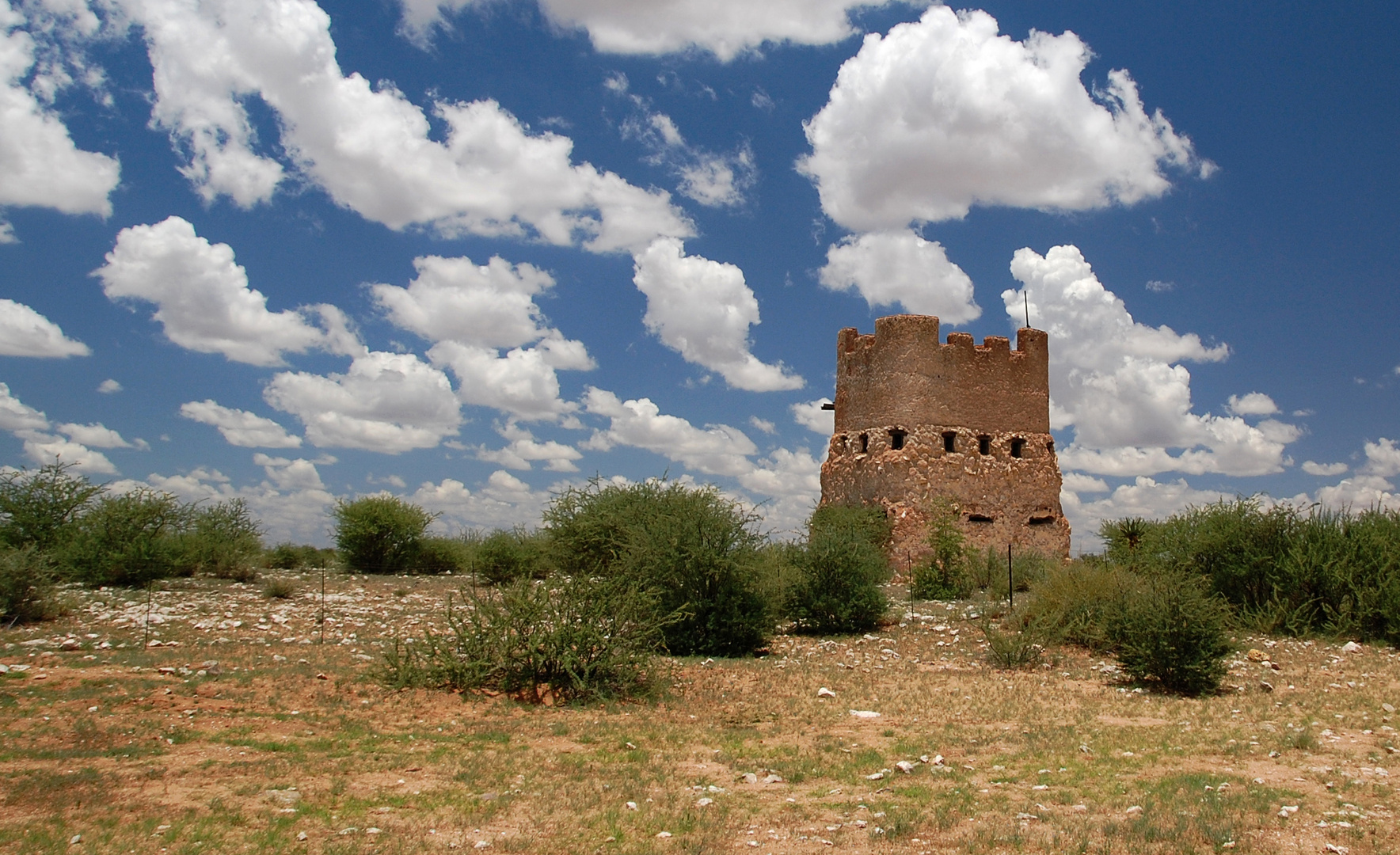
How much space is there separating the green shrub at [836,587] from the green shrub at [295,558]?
57.2 ft

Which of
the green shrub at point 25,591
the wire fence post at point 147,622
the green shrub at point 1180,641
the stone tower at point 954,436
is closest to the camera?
the green shrub at point 1180,641

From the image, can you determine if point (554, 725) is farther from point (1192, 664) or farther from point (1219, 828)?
point (1192, 664)

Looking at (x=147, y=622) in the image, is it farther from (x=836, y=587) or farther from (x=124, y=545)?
(x=836, y=587)

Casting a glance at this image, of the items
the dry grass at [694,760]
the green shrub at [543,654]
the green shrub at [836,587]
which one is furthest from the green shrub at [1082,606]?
the green shrub at [543,654]

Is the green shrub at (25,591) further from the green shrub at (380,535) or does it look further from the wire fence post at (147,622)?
the green shrub at (380,535)

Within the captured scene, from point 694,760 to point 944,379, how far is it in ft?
62.7

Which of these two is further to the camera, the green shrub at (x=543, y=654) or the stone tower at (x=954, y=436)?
the stone tower at (x=954, y=436)

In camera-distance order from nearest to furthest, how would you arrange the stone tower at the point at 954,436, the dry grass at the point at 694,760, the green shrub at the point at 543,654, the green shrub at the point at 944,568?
the dry grass at the point at 694,760 → the green shrub at the point at 543,654 → the green shrub at the point at 944,568 → the stone tower at the point at 954,436

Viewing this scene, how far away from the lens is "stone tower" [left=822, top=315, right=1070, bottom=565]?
24.4 meters

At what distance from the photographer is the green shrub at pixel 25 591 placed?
552 inches

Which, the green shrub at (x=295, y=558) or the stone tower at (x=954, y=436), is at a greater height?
the stone tower at (x=954, y=436)

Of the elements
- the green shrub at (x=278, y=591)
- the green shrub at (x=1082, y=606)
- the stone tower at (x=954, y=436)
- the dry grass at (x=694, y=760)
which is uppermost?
the stone tower at (x=954, y=436)

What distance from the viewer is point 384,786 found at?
634cm

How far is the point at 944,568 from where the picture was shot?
2188 centimetres
